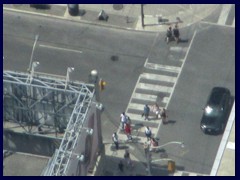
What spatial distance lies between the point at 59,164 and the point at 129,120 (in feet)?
53.1

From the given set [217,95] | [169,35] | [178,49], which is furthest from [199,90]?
[169,35]

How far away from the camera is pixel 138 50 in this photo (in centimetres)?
9925

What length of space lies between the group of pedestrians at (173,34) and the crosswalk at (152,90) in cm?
69

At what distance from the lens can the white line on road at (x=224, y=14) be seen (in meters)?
102

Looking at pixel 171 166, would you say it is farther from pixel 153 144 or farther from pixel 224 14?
pixel 224 14

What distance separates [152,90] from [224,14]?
37.2 feet

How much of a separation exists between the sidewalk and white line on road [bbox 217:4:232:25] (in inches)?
28.3

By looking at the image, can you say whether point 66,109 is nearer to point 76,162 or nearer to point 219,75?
point 76,162

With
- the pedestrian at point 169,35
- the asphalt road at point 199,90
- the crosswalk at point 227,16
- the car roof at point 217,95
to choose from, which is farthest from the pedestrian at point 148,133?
the crosswalk at point 227,16

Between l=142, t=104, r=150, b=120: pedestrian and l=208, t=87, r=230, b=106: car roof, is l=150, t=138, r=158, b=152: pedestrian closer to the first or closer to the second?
l=142, t=104, r=150, b=120: pedestrian

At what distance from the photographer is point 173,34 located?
9944 cm

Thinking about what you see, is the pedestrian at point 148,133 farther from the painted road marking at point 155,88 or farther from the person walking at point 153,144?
the painted road marking at point 155,88

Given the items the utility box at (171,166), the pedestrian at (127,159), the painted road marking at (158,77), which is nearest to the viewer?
the utility box at (171,166)

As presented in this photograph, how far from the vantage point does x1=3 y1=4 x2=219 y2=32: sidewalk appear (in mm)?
101500
